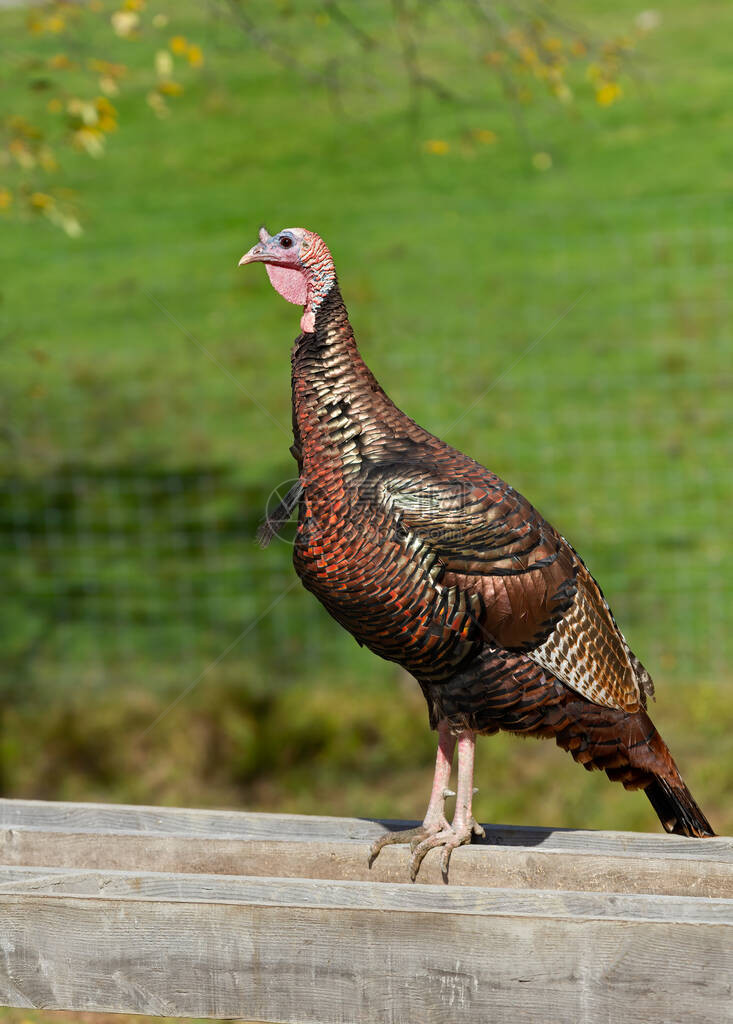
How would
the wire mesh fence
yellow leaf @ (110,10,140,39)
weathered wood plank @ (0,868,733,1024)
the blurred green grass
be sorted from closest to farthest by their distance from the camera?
weathered wood plank @ (0,868,733,1024)
yellow leaf @ (110,10,140,39)
the blurred green grass
the wire mesh fence

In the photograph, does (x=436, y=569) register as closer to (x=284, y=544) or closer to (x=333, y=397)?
(x=333, y=397)

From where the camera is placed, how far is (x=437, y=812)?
2982 millimetres

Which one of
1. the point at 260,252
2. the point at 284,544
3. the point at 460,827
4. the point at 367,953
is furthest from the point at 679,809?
the point at 284,544

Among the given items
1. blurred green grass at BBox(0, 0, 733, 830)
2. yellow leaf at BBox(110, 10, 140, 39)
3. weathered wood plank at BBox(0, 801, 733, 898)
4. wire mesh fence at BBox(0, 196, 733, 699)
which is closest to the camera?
weathered wood plank at BBox(0, 801, 733, 898)

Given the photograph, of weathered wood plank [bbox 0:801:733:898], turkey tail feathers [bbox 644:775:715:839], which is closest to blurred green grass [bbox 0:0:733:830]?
turkey tail feathers [bbox 644:775:715:839]

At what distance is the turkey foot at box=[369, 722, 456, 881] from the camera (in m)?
2.96

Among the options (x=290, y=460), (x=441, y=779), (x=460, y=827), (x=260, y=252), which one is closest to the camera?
(x=260, y=252)

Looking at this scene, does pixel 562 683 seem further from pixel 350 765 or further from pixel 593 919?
pixel 350 765

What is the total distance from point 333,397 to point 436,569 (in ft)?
1.40

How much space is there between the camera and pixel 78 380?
8.21 m

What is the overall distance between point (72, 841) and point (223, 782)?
263 cm

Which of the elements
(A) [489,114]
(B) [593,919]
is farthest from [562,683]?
(A) [489,114]

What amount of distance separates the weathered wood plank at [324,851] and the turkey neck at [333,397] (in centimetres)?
96

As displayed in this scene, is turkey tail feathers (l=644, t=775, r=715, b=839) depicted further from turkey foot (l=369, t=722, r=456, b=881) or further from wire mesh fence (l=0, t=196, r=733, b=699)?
wire mesh fence (l=0, t=196, r=733, b=699)
